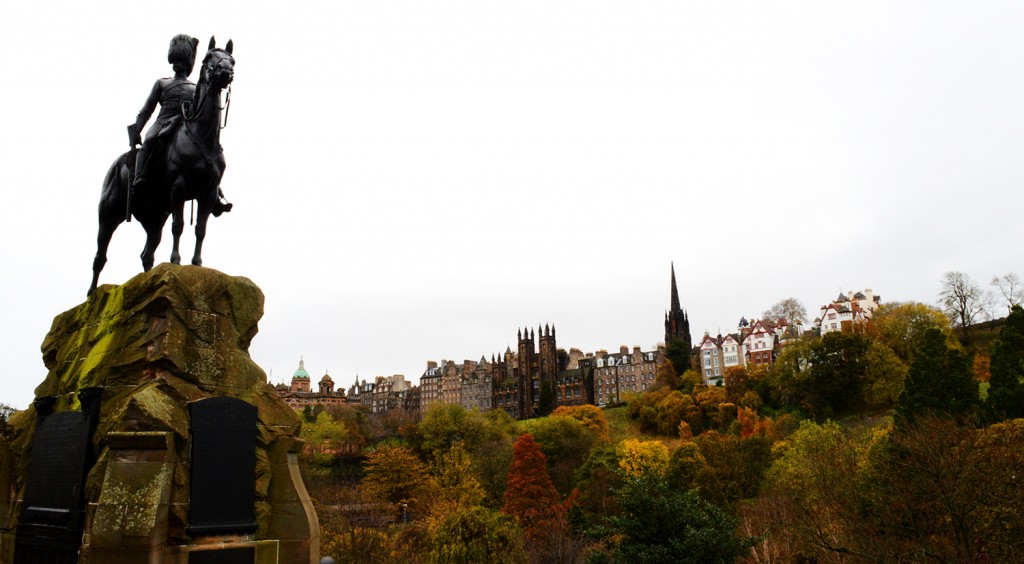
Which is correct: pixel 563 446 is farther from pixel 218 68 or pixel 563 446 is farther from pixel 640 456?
pixel 218 68

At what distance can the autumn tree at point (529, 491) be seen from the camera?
42.3 meters

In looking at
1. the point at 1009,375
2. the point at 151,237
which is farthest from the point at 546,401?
the point at 151,237

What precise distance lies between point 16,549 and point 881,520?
21352 mm

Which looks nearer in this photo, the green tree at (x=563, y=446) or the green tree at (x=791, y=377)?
the green tree at (x=563, y=446)

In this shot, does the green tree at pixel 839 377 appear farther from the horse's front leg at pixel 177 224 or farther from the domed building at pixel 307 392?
A: the domed building at pixel 307 392

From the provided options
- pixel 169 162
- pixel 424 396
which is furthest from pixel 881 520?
pixel 424 396

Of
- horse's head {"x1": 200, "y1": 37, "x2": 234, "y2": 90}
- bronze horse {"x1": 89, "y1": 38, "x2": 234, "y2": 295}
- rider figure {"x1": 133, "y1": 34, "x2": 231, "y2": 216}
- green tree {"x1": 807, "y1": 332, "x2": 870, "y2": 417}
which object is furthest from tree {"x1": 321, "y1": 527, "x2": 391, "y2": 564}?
green tree {"x1": 807, "y1": 332, "x2": 870, "y2": 417}

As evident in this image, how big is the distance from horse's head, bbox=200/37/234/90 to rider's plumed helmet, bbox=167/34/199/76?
1.74 m

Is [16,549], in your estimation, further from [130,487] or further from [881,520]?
[881,520]

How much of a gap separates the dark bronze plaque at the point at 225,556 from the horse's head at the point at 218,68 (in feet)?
23.6

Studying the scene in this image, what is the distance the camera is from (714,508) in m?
19.4

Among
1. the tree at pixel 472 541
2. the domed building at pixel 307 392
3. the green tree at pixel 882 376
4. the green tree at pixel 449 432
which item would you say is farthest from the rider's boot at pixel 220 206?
the domed building at pixel 307 392

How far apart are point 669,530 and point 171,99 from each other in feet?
51.6

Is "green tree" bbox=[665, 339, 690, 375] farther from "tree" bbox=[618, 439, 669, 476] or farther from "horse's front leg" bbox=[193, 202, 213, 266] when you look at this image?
"horse's front leg" bbox=[193, 202, 213, 266]
